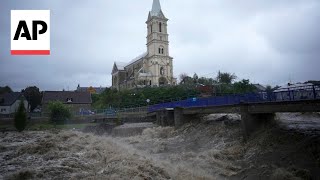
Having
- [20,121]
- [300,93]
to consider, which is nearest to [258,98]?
[300,93]

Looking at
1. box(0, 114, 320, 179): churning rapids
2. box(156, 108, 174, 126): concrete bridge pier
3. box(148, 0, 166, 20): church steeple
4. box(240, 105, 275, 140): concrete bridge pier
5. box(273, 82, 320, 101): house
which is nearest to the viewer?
box(0, 114, 320, 179): churning rapids

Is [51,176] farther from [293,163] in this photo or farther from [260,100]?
[260,100]

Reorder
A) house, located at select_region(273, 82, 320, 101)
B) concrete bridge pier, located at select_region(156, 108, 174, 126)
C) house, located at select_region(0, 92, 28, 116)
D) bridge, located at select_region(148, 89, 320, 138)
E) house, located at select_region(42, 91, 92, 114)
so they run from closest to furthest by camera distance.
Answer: house, located at select_region(273, 82, 320, 101) < bridge, located at select_region(148, 89, 320, 138) < concrete bridge pier, located at select_region(156, 108, 174, 126) < house, located at select_region(0, 92, 28, 116) < house, located at select_region(42, 91, 92, 114)

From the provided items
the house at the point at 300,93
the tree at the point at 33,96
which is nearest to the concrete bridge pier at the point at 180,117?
the house at the point at 300,93

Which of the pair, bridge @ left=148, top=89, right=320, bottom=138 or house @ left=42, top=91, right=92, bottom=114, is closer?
bridge @ left=148, top=89, right=320, bottom=138

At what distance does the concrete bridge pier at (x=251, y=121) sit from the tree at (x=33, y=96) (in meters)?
101

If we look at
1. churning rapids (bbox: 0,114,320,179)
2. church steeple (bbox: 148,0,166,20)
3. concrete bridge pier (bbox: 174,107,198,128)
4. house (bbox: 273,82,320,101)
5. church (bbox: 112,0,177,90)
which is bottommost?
churning rapids (bbox: 0,114,320,179)

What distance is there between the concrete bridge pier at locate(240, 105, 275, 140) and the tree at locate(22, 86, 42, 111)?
10081 centimetres

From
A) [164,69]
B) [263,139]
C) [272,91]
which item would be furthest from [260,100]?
[164,69]

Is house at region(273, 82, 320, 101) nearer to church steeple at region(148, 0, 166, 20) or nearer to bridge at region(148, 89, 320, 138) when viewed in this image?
bridge at region(148, 89, 320, 138)

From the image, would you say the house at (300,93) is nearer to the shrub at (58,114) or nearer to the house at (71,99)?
the shrub at (58,114)

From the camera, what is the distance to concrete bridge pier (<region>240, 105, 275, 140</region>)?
1072 inches

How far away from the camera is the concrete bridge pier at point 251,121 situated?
27.2 meters

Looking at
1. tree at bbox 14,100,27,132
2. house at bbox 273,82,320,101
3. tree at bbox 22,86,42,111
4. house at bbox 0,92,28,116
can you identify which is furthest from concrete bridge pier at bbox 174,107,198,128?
tree at bbox 22,86,42,111
